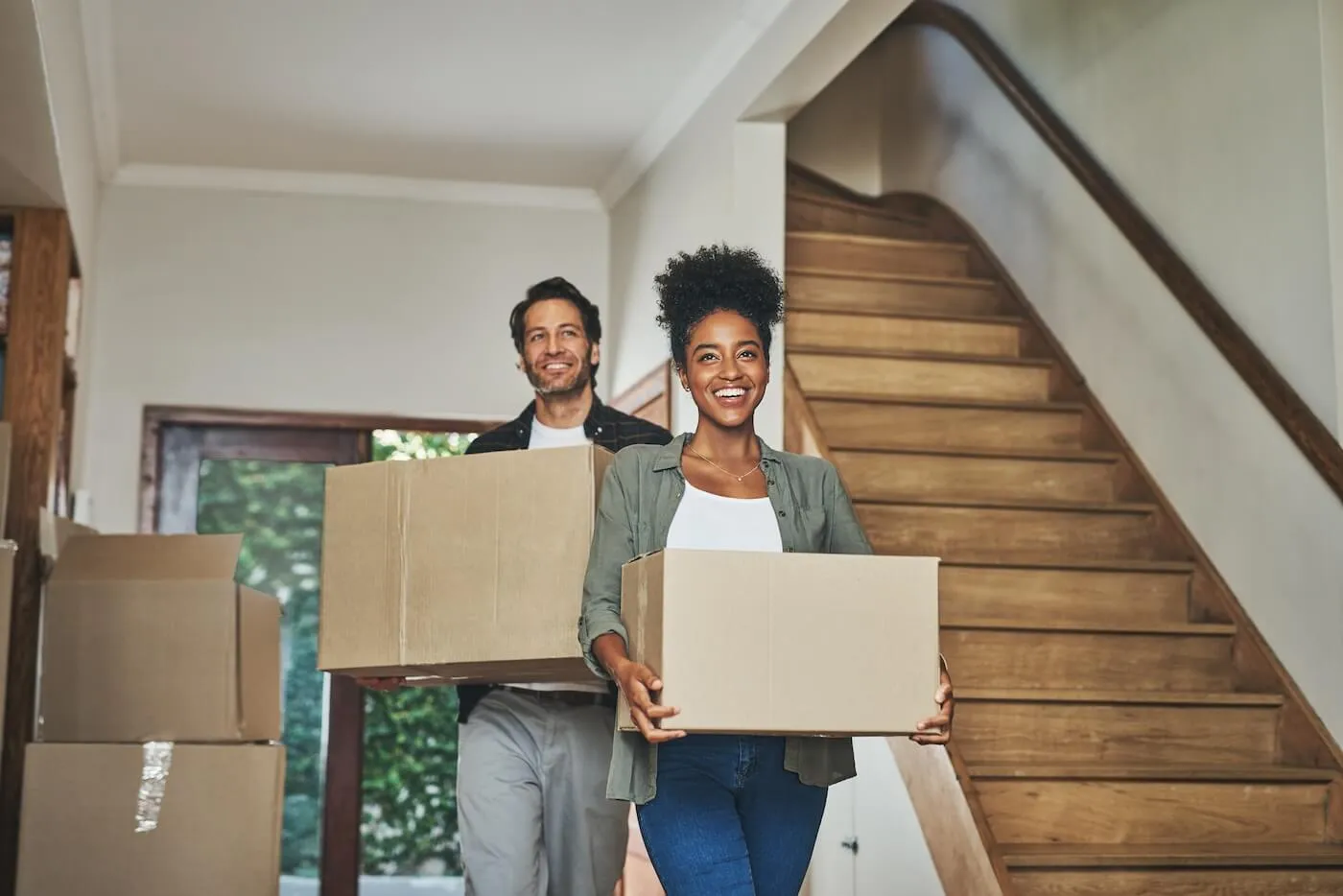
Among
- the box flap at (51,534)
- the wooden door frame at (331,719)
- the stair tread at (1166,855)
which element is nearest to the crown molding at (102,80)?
the wooden door frame at (331,719)

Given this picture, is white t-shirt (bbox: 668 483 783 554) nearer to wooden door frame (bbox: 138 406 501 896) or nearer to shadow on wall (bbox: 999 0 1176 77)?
shadow on wall (bbox: 999 0 1176 77)

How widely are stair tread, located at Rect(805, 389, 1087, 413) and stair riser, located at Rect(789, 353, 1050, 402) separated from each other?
0.14ft

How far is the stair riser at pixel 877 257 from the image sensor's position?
4832 mm

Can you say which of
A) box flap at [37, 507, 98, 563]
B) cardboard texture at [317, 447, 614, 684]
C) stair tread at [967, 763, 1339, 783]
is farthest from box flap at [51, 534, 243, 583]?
stair tread at [967, 763, 1339, 783]

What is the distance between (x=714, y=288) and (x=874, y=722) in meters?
0.57

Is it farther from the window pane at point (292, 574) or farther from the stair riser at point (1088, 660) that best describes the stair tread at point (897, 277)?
the window pane at point (292, 574)

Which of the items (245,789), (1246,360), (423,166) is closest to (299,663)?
(423,166)

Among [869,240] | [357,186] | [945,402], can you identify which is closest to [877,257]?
[869,240]

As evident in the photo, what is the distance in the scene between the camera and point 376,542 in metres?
2.04

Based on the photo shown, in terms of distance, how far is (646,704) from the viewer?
1.57 meters

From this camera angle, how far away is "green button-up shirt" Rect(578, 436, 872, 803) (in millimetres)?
1730

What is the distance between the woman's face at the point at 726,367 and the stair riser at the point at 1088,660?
5.51ft

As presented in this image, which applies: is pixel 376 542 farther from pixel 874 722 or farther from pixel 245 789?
pixel 245 789

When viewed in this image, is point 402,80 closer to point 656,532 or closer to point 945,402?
point 945,402
